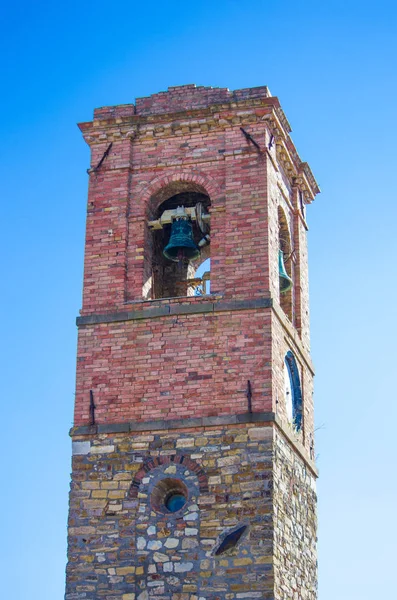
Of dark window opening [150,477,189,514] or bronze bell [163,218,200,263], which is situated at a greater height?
bronze bell [163,218,200,263]

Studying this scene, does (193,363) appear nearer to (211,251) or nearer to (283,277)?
(211,251)

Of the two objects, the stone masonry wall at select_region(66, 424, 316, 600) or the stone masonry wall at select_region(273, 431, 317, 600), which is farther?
the stone masonry wall at select_region(273, 431, 317, 600)

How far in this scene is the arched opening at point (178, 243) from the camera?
2328 cm

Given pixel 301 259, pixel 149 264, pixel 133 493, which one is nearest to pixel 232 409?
pixel 133 493

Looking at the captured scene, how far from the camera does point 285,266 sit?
2450cm

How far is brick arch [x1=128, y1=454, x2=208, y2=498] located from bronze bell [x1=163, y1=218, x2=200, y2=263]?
4.10 metres

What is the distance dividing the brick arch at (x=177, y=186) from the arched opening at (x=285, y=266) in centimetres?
165

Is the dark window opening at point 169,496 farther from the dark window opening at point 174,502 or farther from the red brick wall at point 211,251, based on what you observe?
the red brick wall at point 211,251

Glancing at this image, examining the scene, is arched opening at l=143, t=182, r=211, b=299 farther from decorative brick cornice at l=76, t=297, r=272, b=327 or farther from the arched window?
the arched window

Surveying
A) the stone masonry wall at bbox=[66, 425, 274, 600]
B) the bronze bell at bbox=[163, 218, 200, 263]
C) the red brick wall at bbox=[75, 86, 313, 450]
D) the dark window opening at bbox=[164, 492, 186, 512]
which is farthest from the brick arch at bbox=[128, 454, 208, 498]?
the bronze bell at bbox=[163, 218, 200, 263]

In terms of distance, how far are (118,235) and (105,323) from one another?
5.50ft

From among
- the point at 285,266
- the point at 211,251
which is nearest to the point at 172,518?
the point at 211,251

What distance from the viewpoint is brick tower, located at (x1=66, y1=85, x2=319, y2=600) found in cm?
2023

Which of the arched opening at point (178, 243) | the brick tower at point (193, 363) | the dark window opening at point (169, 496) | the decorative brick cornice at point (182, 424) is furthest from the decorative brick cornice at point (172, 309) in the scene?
the dark window opening at point (169, 496)
